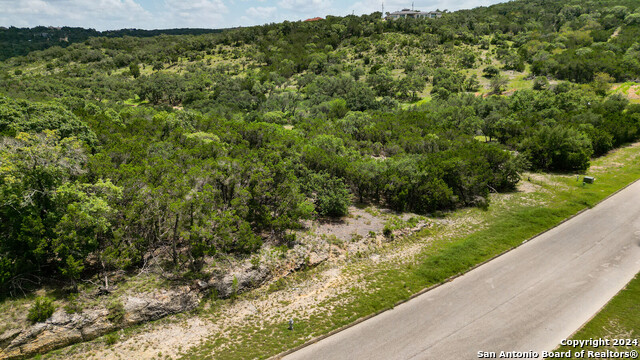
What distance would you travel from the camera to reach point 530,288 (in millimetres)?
24578

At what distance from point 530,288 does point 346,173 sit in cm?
2087

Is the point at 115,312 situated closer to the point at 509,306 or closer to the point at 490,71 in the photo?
the point at 509,306

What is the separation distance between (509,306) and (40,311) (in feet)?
100.0

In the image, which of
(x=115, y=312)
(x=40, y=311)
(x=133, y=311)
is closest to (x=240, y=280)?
(x=133, y=311)

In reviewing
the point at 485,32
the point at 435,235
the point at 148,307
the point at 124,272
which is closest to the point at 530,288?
the point at 435,235

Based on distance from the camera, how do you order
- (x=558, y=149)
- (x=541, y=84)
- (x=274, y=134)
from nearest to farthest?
(x=274, y=134)
(x=558, y=149)
(x=541, y=84)

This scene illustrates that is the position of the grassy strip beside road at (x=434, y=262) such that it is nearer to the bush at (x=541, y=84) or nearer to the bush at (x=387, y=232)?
the bush at (x=387, y=232)

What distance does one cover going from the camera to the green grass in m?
20.0

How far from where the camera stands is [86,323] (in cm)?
1970

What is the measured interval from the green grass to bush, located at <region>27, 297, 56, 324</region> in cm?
3092

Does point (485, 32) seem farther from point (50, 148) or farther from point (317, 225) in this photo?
point (50, 148)

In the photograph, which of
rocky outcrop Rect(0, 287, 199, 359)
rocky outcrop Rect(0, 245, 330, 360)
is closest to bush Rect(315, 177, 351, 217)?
rocky outcrop Rect(0, 245, 330, 360)

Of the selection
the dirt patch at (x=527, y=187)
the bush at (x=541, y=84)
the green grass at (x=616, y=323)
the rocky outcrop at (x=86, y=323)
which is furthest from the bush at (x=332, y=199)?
the bush at (x=541, y=84)

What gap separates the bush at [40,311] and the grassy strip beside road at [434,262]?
8.71 metres
